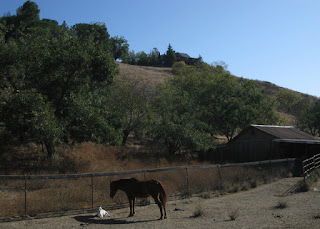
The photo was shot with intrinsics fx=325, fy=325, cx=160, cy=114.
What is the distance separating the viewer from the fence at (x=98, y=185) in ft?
38.3

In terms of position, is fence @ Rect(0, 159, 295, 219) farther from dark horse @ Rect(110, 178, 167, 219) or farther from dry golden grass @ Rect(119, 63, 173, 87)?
dry golden grass @ Rect(119, 63, 173, 87)

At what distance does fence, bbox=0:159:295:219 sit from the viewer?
11680 mm

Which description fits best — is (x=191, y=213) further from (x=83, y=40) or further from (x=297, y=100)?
(x=297, y=100)

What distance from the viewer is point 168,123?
2833 centimetres

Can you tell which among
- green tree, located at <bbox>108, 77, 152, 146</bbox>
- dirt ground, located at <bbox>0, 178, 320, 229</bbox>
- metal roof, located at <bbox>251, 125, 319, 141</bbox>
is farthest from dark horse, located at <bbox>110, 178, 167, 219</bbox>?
metal roof, located at <bbox>251, 125, 319, 141</bbox>

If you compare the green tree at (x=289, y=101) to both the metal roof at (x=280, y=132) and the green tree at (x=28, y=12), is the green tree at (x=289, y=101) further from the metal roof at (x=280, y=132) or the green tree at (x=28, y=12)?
the green tree at (x=28, y=12)

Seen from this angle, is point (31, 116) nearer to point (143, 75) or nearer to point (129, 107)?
point (129, 107)

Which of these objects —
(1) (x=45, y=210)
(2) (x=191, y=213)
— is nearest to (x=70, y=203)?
(1) (x=45, y=210)

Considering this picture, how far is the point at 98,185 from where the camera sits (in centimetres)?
1428

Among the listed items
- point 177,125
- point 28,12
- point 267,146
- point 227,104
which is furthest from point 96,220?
point 28,12

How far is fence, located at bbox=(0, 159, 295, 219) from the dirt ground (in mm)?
660

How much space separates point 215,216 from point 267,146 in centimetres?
1863

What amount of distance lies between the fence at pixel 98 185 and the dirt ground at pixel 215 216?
660 mm

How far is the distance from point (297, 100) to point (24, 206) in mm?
82235
